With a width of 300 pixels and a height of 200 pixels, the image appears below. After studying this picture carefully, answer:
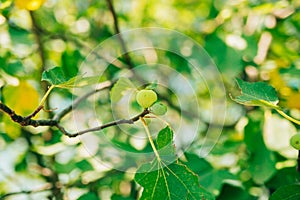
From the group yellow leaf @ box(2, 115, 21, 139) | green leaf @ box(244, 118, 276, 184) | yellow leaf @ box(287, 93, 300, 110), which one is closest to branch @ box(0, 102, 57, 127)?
yellow leaf @ box(2, 115, 21, 139)

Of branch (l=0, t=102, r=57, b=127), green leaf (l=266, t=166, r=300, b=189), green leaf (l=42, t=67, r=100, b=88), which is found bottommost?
green leaf (l=266, t=166, r=300, b=189)

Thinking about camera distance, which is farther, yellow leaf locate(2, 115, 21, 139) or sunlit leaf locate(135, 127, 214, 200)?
yellow leaf locate(2, 115, 21, 139)

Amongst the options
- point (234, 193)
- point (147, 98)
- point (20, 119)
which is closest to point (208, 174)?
point (234, 193)

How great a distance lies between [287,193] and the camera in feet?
4.13

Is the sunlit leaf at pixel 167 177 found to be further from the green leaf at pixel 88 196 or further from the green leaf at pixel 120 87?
the green leaf at pixel 88 196

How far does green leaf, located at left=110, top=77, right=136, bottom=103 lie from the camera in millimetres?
1217

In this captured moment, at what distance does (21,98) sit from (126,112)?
40cm

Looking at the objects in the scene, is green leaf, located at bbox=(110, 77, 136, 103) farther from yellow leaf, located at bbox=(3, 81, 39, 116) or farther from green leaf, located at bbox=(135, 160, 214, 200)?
yellow leaf, located at bbox=(3, 81, 39, 116)

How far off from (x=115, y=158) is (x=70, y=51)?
0.62 meters

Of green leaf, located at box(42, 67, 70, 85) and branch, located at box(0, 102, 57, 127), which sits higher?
green leaf, located at box(42, 67, 70, 85)

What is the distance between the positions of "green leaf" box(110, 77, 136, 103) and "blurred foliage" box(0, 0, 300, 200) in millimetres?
75

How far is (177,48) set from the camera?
228cm

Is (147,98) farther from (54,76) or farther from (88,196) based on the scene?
(88,196)

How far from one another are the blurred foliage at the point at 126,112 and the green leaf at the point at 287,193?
38 cm
